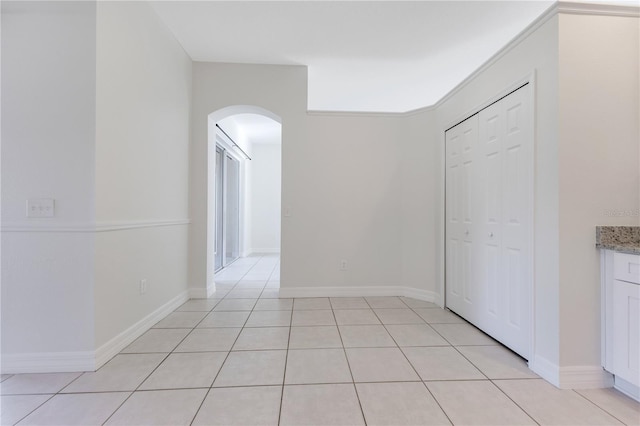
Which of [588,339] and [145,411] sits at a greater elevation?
[588,339]

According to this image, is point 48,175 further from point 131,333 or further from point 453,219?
point 453,219

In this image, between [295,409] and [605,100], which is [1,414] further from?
[605,100]

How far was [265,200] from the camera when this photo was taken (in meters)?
7.92

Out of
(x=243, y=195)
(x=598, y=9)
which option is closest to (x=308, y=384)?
(x=598, y=9)

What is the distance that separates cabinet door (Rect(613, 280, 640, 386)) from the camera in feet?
5.19

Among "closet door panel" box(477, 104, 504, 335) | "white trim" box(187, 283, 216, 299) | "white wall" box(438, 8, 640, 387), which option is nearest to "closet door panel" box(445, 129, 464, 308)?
"closet door panel" box(477, 104, 504, 335)

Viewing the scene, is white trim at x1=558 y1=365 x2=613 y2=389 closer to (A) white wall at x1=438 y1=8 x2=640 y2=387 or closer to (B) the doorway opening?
(A) white wall at x1=438 y1=8 x2=640 y2=387

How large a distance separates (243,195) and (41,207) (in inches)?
205

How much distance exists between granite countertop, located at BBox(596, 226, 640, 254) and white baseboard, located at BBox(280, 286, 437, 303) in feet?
6.59

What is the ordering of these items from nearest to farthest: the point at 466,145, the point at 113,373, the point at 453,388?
the point at 453,388 < the point at 113,373 < the point at 466,145

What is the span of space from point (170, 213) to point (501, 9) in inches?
142

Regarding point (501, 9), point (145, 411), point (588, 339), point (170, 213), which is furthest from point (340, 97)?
point (145, 411)

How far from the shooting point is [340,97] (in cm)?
458

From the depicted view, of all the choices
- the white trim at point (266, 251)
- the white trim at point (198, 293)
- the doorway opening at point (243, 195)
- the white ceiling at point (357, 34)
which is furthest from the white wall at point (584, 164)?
the white trim at point (266, 251)
